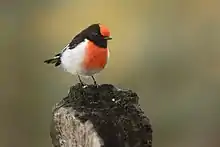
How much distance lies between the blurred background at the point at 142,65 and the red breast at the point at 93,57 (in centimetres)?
168

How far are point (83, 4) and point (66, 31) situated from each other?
17 cm

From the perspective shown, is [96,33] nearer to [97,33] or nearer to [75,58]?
[97,33]

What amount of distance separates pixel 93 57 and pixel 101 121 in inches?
16.5

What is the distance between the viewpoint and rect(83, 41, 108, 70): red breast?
1.10 metres

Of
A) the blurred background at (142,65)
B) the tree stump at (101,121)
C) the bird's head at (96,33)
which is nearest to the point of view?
the tree stump at (101,121)

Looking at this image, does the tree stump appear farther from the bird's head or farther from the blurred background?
the blurred background

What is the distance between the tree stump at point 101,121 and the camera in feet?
2.27

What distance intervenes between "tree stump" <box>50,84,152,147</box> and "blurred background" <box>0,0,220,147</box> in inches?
79.4

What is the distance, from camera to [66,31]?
9.42 feet

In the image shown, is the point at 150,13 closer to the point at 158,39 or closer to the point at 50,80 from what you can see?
the point at 158,39

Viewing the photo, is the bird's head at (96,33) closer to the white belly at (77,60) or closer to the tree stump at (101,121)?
the white belly at (77,60)

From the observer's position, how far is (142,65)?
9.52 ft

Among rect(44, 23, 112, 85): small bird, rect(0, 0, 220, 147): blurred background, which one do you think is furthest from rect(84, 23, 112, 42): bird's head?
rect(0, 0, 220, 147): blurred background

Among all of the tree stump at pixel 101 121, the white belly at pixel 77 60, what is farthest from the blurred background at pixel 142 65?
the tree stump at pixel 101 121
